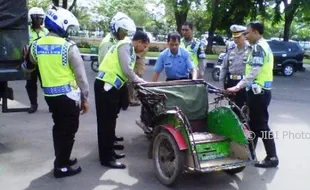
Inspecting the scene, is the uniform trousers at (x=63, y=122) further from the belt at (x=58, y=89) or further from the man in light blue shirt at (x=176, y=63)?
the man in light blue shirt at (x=176, y=63)

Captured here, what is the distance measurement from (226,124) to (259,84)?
2.43ft

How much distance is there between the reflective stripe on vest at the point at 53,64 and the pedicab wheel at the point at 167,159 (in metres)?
1.11

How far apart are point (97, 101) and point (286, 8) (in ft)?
61.0

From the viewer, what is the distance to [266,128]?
492cm

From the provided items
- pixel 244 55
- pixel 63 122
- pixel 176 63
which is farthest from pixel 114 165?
pixel 244 55

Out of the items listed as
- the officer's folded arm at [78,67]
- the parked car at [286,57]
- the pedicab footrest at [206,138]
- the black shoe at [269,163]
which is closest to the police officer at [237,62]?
the black shoe at [269,163]

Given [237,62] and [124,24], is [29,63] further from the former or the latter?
[237,62]

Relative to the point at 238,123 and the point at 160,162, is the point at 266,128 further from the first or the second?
the point at 160,162

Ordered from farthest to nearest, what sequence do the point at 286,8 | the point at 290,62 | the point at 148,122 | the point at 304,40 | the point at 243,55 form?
the point at 304,40, the point at 286,8, the point at 290,62, the point at 243,55, the point at 148,122

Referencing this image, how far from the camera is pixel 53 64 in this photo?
13.5 ft

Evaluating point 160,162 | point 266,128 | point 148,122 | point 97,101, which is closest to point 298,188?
point 266,128

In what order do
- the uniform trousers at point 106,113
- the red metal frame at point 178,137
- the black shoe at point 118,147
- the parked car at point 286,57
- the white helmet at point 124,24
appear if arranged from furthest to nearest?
the parked car at point 286,57 → the black shoe at point 118,147 → the uniform trousers at point 106,113 → the white helmet at point 124,24 → the red metal frame at point 178,137

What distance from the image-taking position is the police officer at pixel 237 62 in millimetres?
5418

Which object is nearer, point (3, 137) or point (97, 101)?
point (97, 101)
